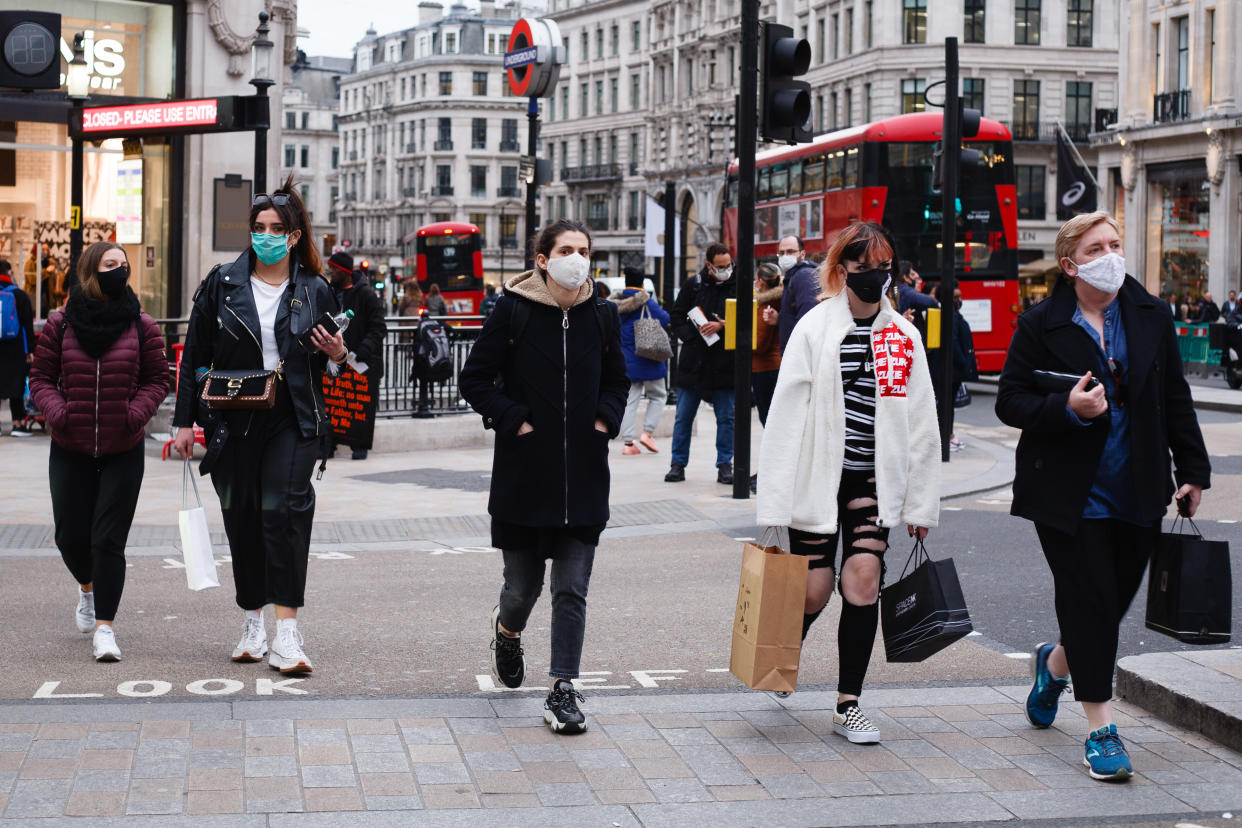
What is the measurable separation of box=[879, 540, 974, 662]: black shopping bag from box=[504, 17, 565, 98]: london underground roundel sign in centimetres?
1188

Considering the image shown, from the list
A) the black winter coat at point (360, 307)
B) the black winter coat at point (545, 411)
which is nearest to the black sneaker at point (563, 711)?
the black winter coat at point (545, 411)

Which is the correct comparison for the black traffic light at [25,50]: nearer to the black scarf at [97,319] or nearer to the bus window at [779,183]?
the black scarf at [97,319]

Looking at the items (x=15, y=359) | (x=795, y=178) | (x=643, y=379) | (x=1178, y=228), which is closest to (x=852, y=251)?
(x=643, y=379)

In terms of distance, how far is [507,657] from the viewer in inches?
241

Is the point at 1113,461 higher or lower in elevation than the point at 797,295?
lower

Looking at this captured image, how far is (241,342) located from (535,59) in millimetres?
11127

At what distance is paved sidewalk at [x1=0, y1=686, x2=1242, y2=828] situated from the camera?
4730mm

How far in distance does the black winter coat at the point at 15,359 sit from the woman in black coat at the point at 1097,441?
42.0 feet

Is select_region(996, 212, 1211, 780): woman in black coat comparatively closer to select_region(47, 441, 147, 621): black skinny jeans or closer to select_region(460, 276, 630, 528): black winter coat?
select_region(460, 276, 630, 528): black winter coat

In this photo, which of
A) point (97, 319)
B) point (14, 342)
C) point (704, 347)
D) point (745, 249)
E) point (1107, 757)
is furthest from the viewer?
point (14, 342)

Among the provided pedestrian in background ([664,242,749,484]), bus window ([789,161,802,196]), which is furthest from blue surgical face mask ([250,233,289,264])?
bus window ([789,161,802,196])

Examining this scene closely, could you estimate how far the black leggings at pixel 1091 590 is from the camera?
5242 mm

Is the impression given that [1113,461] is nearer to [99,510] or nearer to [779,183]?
[99,510]

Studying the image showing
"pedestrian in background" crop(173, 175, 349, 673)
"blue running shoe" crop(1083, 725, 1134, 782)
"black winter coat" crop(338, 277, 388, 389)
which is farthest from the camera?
"black winter coat" crop(338, 277, 388, 389)
